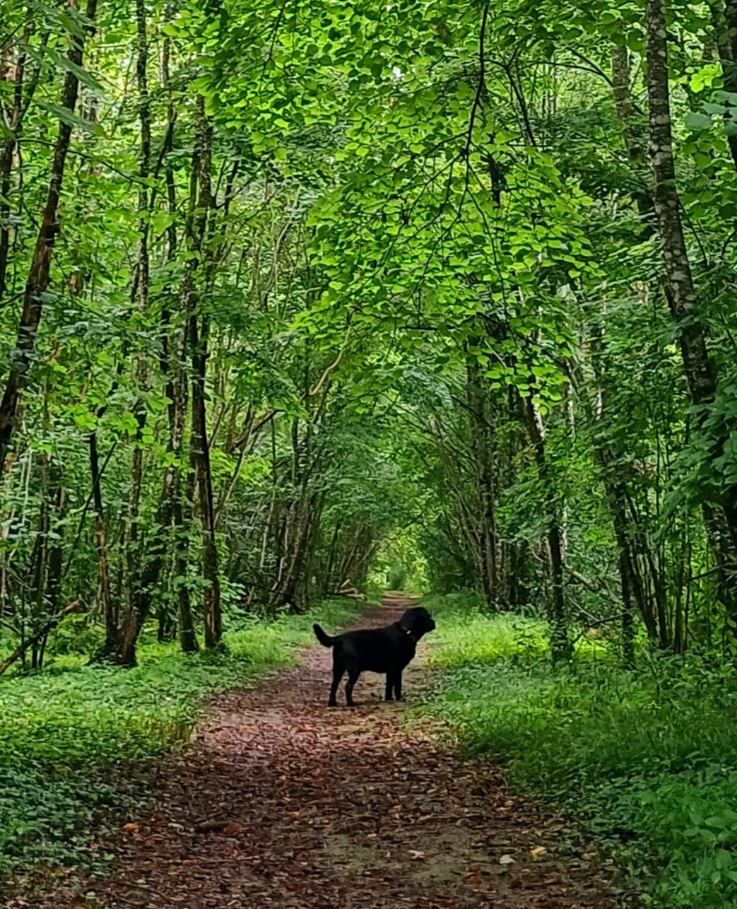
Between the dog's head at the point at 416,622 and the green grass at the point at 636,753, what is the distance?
0.94 meters

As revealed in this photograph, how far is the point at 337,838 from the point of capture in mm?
6543

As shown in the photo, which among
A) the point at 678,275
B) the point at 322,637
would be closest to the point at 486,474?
the point at 322,637

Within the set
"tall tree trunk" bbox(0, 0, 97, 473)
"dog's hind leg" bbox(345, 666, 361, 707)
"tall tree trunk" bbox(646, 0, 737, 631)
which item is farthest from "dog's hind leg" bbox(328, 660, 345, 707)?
"tall tree trunk" bbox(646, 0, 737, 631)

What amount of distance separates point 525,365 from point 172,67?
39.9 feet

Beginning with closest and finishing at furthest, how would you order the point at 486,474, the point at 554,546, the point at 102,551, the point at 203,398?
1. the point at 554,546
2. the point at 102,551
3. the point at 203,398
4. the point at 486,474

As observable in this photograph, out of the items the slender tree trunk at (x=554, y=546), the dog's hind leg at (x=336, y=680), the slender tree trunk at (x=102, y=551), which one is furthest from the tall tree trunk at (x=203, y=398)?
the slender tree trunk at (x=554, y=546)

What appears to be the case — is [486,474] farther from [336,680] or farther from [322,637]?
[322,637]

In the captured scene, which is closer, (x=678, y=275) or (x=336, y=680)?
(x=678, y=275)

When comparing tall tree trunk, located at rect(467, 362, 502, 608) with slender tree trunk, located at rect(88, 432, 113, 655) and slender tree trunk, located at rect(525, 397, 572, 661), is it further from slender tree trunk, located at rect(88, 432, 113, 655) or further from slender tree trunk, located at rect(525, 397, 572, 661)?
slender tree trunk, located at rect(88, 432, 113, 655)

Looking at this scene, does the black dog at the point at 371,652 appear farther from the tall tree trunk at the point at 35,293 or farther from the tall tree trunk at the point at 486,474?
the tall tree trunk at the point at 486,474

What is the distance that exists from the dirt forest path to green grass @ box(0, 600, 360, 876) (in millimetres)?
329

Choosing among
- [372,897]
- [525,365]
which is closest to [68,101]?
[525,365]

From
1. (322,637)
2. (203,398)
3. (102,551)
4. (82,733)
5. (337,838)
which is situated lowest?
(337,838)

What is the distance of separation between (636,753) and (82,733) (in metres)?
5.00
